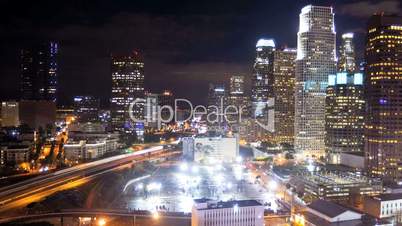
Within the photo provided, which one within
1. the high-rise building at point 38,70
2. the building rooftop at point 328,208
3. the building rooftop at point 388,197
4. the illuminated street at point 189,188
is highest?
the high-rise building at point 38,70

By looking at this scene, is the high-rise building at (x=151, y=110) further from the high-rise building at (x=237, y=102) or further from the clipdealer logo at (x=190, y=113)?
the high-rise building at (x=237, y=102)

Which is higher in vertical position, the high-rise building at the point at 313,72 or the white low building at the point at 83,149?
the high-rise building at the point at 313,72

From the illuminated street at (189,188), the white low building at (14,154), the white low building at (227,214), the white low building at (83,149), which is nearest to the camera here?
the white low building at (227,214)

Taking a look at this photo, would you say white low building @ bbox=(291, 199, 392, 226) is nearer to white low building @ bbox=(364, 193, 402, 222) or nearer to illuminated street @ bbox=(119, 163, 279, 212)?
white low building @ bbox=(364, 193, 402, 222)

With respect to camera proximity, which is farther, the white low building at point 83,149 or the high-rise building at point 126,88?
the high-rise building at point 126,88

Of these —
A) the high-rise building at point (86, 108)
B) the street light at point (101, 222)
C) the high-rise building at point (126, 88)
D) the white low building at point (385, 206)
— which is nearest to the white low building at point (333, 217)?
the white low building at point (385, 206)

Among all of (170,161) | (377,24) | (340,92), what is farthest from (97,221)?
(340,92)

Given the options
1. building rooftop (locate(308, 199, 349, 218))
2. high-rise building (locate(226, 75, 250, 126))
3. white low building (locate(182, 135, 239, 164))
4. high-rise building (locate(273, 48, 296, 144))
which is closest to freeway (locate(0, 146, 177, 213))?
white low building (locate(182, 135, 239, 164))
